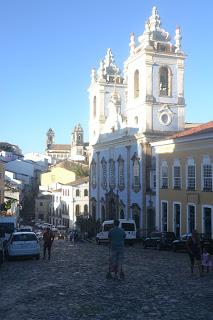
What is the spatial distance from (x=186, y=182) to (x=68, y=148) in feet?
484

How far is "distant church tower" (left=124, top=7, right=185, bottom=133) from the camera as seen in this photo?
1725 inches

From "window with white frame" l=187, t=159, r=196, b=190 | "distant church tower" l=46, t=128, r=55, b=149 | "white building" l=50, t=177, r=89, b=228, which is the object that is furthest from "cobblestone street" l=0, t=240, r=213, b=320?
"distant church tower" l=46, t=128, r=55, b=149

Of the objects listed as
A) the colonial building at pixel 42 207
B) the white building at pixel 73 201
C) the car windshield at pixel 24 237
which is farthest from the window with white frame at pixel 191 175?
the colonial building at pixel 42 207

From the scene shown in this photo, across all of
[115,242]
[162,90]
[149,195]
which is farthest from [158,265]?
[162,90]

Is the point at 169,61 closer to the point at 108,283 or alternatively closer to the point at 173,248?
the point at 173,248

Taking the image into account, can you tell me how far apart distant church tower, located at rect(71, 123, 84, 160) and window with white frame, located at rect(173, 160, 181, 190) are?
11775 centimetres

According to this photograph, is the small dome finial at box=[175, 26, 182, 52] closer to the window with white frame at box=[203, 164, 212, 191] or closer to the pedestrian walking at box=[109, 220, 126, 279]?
the window with white frame at box=[203, 164, 212, 191]

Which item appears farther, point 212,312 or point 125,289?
point 125,289

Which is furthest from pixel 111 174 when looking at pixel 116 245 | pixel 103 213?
pixel 116 245

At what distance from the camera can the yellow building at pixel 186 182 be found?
31531 mm

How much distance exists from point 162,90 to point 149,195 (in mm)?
9740

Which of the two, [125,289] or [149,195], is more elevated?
[149,195]

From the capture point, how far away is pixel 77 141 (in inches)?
6220

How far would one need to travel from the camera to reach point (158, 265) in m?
18.2
